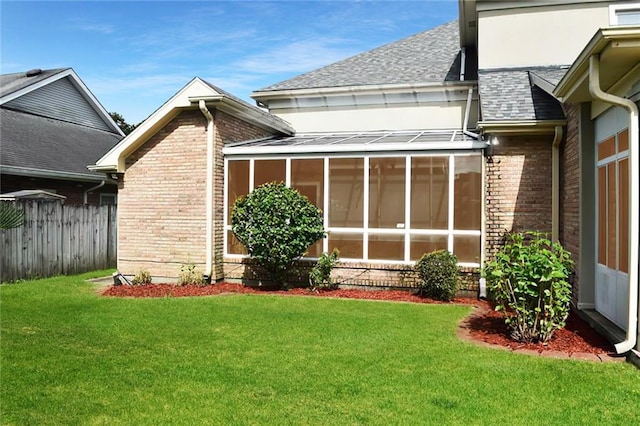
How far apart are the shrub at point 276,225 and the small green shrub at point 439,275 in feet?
7.74

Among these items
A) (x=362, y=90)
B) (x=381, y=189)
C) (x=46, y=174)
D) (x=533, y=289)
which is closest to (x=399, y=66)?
(x=362, y=90)

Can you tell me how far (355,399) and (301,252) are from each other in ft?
20.9

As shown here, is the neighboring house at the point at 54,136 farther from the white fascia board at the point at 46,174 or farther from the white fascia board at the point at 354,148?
the white fascia board at the point at 354,148

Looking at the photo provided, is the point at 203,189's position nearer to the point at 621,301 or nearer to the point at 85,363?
the point at 85,363

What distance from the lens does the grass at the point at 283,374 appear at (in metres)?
4.46

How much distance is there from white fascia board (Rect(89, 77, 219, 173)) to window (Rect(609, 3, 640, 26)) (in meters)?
7.58

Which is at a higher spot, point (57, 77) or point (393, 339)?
point (57, 77)

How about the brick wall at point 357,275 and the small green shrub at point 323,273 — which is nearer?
the brick wall at point 357,275

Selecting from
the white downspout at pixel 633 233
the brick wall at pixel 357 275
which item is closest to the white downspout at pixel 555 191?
the brick wall at pixel 357 275

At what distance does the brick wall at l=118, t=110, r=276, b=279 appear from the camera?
11.8 metres

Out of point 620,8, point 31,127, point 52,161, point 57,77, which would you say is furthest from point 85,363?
point 57,77

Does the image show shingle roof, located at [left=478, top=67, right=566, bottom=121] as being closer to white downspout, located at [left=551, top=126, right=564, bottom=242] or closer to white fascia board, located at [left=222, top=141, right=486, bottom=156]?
white downspout, located at [left=551, top=126, right=564, bottom=242]

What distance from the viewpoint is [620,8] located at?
21.3 feet

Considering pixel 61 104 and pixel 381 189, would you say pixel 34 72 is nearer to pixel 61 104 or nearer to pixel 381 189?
pixel 61 104
